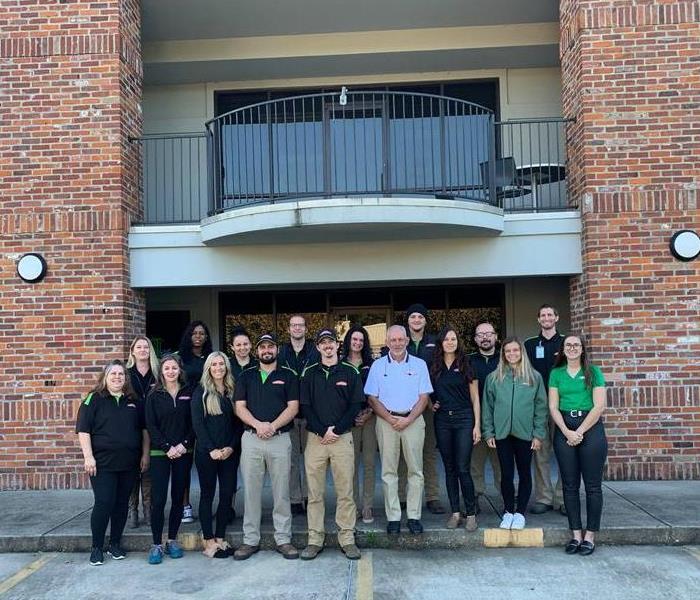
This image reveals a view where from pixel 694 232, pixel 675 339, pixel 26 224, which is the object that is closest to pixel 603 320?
pixel 675 339

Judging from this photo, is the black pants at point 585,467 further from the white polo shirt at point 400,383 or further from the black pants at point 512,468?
the white polo shirt at point 400,383

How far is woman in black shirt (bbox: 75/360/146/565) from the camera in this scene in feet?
17.8

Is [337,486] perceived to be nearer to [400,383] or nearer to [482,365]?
[400,383]

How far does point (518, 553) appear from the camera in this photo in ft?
18.2

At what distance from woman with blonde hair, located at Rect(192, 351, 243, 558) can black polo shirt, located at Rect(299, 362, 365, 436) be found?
0.62 m

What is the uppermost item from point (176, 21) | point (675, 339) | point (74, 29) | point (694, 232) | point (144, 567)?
point (176, 21)

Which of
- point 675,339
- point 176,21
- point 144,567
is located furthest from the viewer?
point 176,21

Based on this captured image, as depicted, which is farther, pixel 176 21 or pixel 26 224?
pixel 176 21

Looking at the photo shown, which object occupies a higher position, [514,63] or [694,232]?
[514,63]

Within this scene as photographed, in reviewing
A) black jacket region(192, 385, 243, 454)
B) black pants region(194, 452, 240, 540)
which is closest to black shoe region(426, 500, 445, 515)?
black pants region(194, 452, 240, 540)

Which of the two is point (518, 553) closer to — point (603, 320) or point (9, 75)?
point (603, 320)

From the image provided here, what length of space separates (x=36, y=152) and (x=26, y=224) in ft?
→ 2.87

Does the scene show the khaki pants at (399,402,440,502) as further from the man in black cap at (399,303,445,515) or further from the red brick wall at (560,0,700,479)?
the red brick wall at (560,0,700,479)

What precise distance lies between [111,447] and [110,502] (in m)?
0.45
